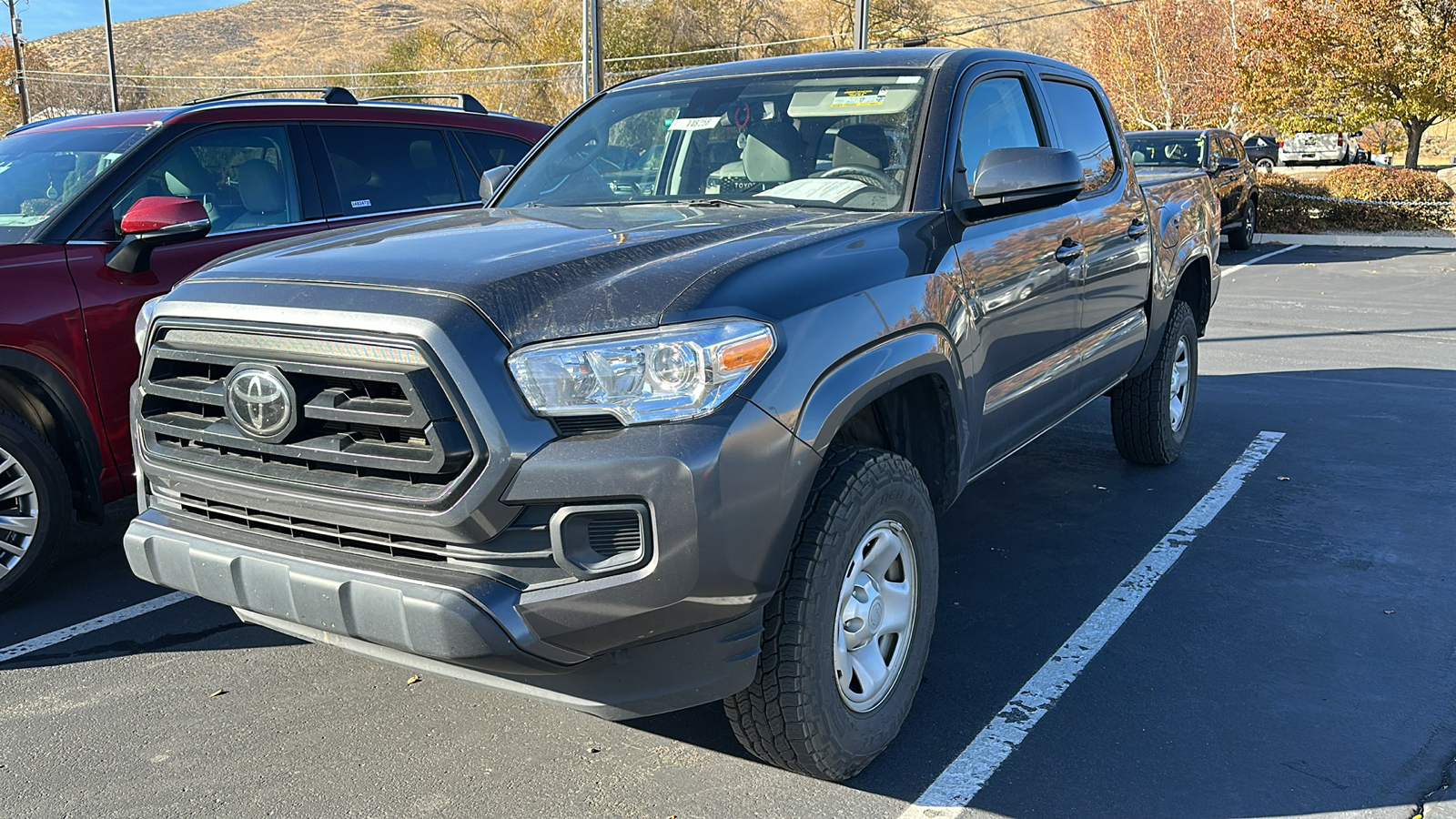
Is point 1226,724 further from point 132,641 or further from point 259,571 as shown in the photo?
point 132,641

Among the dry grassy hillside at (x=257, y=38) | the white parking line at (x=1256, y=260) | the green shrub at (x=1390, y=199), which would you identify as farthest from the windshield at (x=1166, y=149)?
the dry grassy hillside at (x=257, y=38)

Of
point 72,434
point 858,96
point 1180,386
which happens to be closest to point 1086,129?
point 858,96

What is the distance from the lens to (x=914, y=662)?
130 inches

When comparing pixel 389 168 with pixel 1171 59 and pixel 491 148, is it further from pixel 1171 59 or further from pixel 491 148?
pixel 1171 59

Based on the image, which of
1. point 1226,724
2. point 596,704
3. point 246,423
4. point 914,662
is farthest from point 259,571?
point 1226,724

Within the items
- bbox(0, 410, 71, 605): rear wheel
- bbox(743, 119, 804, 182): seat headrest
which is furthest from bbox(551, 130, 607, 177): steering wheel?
bbox(0, 410, 71, 605): rear wheel

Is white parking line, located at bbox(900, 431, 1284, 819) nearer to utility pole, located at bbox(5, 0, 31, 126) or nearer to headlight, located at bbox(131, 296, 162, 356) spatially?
headlight, located at bbox(131, 296, 162, 356)

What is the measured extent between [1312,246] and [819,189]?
55.7 ft

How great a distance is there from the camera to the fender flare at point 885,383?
109 inches

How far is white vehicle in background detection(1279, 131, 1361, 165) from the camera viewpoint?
38.2 m

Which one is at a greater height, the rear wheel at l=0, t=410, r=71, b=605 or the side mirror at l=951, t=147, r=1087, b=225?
the side mirror at l=951, t=147, r=1087, b=225

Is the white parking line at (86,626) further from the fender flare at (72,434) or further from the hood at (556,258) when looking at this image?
the hood at (556,258)

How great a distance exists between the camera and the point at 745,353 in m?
2.63

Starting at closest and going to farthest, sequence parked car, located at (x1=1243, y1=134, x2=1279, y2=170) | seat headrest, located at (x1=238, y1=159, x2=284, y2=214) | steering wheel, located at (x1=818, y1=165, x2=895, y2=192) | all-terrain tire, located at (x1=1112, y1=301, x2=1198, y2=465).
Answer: steering wheel, located at (x1=818, y1=165, x2=895, y2=192) → seat headrest, located at (x1=238, y1=159, x2=284, y2=214) → all-terrain tire, located at (x1=1112, y1=301, x2=1198, y2=465) → parked car, located at (x1=1243, y1=134, x2=1279, y2=170)
